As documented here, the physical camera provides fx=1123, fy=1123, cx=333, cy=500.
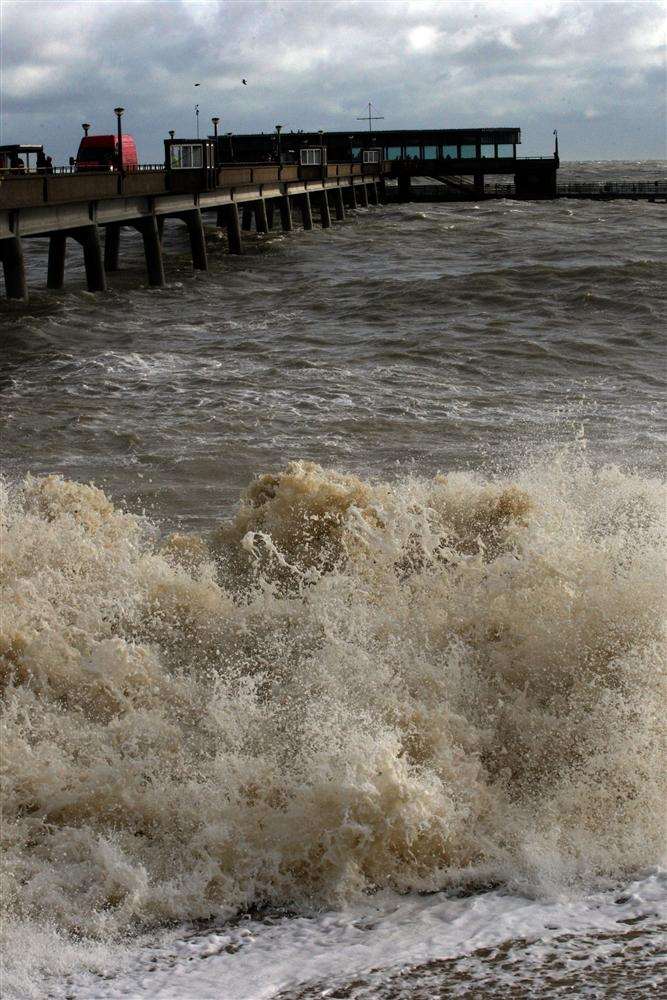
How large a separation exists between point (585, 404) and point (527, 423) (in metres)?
1.44

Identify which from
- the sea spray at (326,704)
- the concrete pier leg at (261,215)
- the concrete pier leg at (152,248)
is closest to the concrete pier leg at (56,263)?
the concrete pier leg at (152,248)

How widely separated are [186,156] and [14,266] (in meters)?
10.4

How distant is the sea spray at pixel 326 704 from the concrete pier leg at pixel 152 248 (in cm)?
Result: 2039

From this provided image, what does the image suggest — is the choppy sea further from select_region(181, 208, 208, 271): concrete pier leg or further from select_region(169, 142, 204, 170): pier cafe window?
select_region(181, 208, 208, 271): concrete pier leg

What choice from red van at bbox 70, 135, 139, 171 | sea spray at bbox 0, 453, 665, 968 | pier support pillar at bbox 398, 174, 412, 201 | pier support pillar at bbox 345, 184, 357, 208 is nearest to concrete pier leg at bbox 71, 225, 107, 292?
red van at bbox 70, 135, 139, 171

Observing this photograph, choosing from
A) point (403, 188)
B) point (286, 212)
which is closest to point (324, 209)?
point (286, 212)

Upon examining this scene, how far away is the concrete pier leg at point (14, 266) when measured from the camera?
21203 mm

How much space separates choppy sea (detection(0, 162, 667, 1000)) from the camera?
4.64 m

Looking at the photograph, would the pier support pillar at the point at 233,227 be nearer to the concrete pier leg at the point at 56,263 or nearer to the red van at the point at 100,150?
the red van at the point at 100,150

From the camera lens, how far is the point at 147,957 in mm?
4605

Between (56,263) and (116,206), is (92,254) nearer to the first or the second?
(116,206)

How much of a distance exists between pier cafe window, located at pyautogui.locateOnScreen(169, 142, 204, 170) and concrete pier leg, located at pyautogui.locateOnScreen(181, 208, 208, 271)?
122cm

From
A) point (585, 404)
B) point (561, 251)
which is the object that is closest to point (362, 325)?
point (585, 404)

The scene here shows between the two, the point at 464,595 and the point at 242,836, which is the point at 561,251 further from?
the point at 242,836
